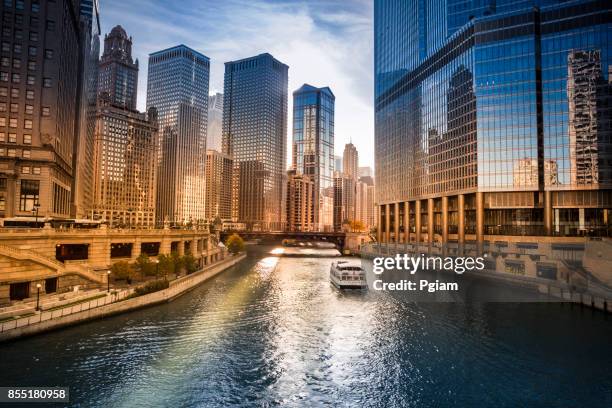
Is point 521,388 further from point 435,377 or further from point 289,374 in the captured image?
point 289,374

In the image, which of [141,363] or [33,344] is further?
[33,344]

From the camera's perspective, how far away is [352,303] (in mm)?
68250

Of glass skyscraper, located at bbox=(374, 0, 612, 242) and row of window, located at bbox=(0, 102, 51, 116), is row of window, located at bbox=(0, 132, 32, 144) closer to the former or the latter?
row of window, located at bbox=(0, 102, 51, 116)

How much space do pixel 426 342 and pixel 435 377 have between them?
10.4 metres

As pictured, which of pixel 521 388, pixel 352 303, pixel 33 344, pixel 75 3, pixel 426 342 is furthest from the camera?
pixel 75 3

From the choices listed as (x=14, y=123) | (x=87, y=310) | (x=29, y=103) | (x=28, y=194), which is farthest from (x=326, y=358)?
(x=29, y=103)

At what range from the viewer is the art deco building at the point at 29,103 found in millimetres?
81125

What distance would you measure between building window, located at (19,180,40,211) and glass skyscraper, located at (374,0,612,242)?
10878cm

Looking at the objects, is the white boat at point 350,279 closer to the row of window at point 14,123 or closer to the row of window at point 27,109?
the row of window at point 27,109

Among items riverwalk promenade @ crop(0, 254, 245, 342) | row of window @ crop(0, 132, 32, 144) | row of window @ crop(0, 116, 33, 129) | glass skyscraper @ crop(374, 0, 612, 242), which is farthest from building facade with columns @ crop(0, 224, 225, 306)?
glass skyscraper @ crop(374, 0, 612, 242)

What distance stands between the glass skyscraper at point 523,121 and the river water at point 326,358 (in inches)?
2469

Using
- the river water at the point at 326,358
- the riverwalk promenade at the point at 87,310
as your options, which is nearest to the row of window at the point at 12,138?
the riverwalk promenade at the point at 87,310

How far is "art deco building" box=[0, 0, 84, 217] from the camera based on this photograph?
81125mm

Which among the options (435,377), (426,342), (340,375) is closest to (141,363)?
(340,375)
